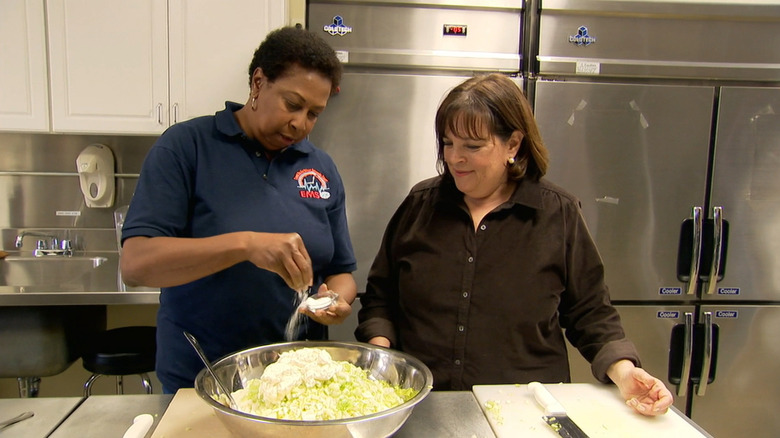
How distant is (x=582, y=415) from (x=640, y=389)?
0.48 ft

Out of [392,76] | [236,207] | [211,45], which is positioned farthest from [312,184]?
[211,45]

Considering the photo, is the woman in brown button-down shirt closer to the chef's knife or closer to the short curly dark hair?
the chef's knife

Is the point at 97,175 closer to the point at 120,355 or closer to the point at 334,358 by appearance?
the point at 120,355

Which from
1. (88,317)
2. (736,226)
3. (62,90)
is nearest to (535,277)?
(736,226)

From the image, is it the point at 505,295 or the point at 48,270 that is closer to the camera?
the point at 505,295

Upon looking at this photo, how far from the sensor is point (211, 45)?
2.35 m

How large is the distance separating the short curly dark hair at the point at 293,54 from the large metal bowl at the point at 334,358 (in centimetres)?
63

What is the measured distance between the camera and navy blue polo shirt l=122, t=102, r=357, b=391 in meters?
1.16

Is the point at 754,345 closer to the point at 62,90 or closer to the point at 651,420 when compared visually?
the point at 651,420

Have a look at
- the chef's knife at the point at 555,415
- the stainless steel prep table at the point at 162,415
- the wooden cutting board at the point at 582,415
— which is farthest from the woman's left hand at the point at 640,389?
the stainless steel prep table at the point at 162,415

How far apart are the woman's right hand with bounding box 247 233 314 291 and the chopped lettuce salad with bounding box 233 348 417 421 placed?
0.57 feet

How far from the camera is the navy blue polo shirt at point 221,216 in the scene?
1.16m

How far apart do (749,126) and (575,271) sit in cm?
162

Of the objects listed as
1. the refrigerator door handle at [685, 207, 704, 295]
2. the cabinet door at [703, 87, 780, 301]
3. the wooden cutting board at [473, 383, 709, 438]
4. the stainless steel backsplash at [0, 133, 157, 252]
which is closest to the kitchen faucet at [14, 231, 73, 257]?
the stainless steel backsplash at [0, 133, 157, 252]
